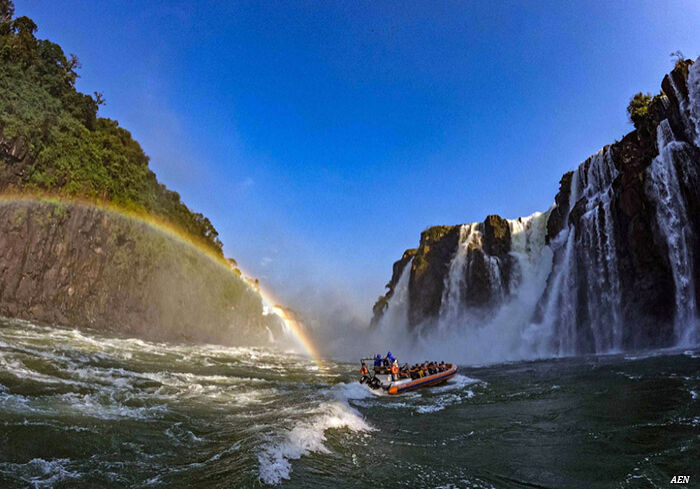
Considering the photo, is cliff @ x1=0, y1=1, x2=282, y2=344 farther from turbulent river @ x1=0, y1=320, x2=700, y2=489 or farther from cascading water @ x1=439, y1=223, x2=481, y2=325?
cascading water @ x1=439, y1=223, x2=481, y2=325

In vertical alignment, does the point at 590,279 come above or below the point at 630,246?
below

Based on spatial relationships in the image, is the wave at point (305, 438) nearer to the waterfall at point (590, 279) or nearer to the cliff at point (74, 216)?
the waterfall at point (590, 279)

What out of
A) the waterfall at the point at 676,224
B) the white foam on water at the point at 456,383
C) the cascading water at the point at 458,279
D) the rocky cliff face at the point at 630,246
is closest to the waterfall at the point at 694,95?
the rocky cliff face at the point at 630,246

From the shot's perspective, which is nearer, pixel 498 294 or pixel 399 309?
pixel 498 294

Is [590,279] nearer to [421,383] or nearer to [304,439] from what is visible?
[421,383]

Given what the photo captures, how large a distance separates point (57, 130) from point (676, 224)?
5087 cm

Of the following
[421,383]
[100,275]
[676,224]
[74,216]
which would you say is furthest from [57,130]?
[676,224]

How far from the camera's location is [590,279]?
3180 cm

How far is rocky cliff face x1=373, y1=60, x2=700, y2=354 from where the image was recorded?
2566 cm

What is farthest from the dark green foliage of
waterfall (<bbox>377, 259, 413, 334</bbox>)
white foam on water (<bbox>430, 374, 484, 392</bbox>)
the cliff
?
waterfall (<bbox>377, 259, 413, 334</bbox>)

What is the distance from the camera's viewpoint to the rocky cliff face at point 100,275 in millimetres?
29828

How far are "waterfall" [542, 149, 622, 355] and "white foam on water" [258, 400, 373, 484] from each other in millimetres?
27137

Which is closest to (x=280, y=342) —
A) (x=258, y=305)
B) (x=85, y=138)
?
(x=258, y=305)

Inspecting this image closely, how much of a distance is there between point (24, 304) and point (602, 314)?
4606 centimetres
